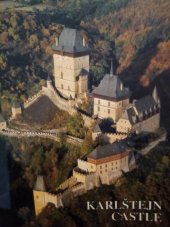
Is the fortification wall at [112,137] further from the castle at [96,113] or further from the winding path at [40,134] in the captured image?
the winding path at [40,134]

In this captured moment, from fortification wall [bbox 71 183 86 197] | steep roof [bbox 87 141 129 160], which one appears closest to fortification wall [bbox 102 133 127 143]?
steep roof [bbox 87 141 129 160]

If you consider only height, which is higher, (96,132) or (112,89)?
(112,89)

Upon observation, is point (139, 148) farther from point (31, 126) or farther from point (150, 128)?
point (31, 126)

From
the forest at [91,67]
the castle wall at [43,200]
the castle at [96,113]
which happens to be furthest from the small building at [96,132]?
the castle wall at [43,200]

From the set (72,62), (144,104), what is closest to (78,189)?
(144,104)

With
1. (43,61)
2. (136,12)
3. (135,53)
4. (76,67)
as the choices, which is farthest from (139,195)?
(136,12)

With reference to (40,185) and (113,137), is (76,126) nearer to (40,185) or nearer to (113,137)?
(113,137)
